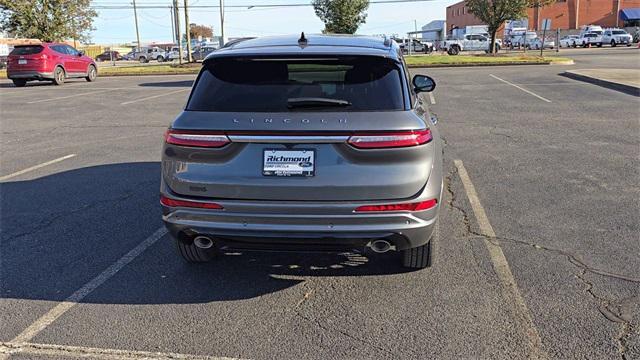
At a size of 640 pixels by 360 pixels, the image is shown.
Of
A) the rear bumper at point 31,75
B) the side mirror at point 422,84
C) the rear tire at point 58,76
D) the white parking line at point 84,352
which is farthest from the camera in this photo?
the rear tire at point 58,76

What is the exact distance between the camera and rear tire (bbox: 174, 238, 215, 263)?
13.4 feet

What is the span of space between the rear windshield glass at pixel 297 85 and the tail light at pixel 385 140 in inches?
9.2

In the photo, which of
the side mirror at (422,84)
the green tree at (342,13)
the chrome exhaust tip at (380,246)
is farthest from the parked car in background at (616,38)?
the chrome exhaust tip at (380,246)

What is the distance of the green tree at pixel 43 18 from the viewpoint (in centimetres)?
3206

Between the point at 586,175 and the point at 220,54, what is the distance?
4995 millimetres

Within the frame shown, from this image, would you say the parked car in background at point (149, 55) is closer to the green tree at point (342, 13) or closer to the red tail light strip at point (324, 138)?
the green tree at point (342, 13)

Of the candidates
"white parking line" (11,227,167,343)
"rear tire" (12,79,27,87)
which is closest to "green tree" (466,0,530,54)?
"rear tire" (12,79,27,87)

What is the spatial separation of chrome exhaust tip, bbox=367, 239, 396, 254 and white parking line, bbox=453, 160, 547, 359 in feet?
3.00

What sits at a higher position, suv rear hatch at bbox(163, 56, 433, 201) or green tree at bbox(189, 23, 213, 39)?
green tree at bbox(189, 23, 213, 39)

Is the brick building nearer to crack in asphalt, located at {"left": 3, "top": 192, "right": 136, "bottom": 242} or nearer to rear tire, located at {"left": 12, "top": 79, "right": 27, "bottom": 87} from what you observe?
rear tire, located at {"left": 12, "top": 79, "right": 27, "bottom": 87}

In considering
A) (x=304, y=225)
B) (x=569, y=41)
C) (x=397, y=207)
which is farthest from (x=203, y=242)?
(x=569, y=41)

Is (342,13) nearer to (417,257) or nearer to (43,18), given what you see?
(43,18)

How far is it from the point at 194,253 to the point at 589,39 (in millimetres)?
62547

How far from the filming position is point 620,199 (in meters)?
5.75
